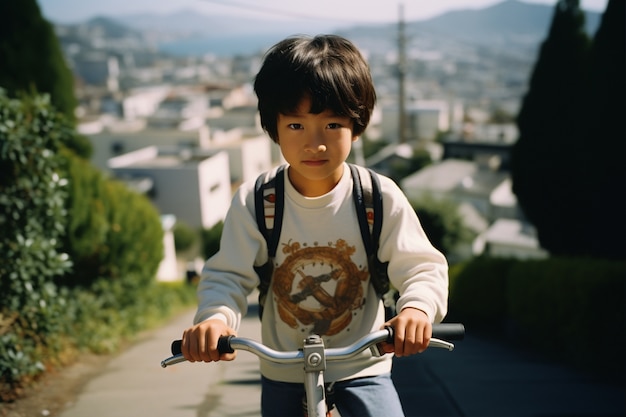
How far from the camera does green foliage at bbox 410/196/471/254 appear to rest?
1575 cm

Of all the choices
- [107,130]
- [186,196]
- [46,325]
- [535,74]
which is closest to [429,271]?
[46,325]

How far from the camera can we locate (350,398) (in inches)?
70.2

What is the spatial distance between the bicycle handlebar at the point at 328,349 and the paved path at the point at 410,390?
1.80 metres

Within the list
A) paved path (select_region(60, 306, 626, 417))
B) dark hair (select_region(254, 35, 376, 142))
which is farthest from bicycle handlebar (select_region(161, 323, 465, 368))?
paved path (select_region(60, 306, 626, 417))

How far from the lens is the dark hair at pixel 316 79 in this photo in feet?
5.35

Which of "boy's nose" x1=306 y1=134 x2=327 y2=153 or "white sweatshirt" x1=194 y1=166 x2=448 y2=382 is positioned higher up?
"boy's nose" x1=306 y1=134 x2=327 y2=153

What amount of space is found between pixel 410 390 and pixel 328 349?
2.58 metres

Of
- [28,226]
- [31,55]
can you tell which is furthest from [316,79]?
[31,55]

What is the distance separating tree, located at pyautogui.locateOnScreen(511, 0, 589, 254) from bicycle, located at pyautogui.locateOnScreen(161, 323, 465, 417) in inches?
261

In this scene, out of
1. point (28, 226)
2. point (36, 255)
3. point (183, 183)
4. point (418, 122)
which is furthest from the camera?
point (418, 122)

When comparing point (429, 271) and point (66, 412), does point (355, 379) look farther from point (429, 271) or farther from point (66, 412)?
point (66, 412)

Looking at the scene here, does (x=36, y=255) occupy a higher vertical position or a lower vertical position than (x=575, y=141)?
higher

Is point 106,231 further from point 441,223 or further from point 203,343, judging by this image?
point 441,223

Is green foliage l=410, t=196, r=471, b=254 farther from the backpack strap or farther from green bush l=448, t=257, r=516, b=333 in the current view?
the backpack strap
